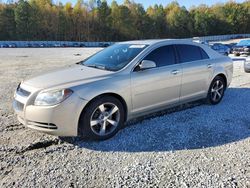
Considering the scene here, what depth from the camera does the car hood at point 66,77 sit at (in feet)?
14.2

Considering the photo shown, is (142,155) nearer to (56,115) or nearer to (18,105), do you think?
(56,115)

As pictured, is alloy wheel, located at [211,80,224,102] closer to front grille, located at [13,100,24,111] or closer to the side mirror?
the side mirror

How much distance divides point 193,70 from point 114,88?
2113 millimetres

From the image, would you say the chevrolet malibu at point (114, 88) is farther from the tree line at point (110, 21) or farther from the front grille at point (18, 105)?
the tree line at point (110, 21)

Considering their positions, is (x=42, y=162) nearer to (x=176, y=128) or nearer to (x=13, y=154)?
(x=13, y=154)

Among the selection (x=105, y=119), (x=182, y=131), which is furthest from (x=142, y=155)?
(x=182, y=131)

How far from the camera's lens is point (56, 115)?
4047 millimetres

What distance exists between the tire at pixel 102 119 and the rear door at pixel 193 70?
1671 mm

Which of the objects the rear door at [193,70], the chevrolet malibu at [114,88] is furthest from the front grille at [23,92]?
the rear door at [193,70]

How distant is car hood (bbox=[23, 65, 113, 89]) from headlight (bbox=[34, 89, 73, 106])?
0.54 feet

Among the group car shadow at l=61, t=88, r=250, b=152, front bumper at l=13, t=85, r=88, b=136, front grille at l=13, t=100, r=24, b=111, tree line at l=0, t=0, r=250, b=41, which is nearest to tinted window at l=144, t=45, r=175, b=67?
car shadow at l=61, t=88, r=250, b=152

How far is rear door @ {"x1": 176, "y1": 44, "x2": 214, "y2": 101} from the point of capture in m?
5.68

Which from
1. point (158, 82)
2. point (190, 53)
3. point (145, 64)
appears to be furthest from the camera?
point (190, 53)

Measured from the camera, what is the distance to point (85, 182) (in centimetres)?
332
